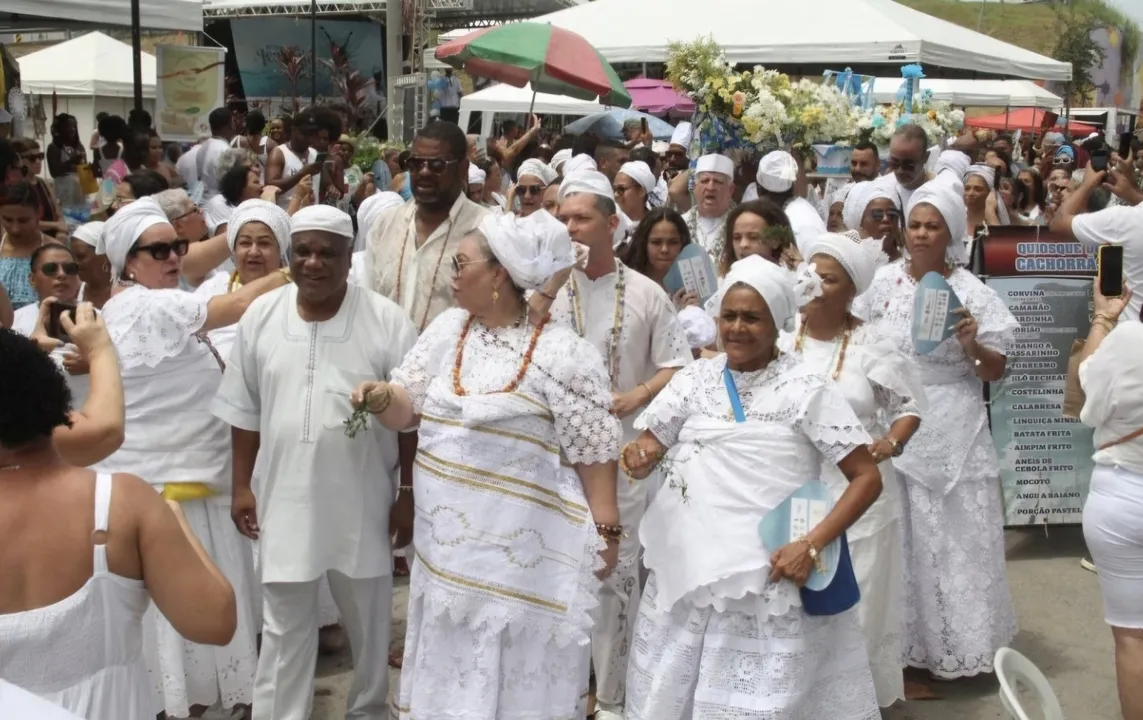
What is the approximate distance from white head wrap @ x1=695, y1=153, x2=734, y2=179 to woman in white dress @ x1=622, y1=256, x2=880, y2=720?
3561 millimetres

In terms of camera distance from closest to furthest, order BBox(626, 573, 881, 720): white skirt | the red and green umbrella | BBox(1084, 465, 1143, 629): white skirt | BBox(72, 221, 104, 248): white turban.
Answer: BBox(626, 573, 881, 720): white skirt, BBox(1084, 465, 1143, 629): white skirt, BBox(72, 221, 104, 248): white turban, the red and green umbrella

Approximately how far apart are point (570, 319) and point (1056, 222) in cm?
326

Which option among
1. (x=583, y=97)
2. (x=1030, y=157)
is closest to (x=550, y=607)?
(x=583, y=97)

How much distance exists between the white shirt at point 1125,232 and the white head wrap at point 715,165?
2132mm

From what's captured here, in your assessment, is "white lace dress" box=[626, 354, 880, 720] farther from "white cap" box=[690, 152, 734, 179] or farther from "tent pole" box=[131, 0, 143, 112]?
"tent pole" box=[131, 0, 143, 112]

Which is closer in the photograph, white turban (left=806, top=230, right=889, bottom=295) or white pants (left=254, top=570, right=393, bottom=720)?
white pants (left=254, top=570, right=393, bottom=720)

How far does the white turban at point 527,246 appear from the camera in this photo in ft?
14.2

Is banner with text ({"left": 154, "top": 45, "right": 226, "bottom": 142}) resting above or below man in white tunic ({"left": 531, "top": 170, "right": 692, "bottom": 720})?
above

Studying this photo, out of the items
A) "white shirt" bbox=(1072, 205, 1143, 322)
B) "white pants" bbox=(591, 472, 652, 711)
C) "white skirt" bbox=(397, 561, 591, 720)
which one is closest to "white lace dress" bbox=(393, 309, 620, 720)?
"white skirt" bbox=(397, 561, 591, 720)

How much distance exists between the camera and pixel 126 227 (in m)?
4.97

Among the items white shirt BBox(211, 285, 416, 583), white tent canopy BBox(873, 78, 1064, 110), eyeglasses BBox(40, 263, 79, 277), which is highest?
white tent canopy BBox(873, 78, 1064, 110)

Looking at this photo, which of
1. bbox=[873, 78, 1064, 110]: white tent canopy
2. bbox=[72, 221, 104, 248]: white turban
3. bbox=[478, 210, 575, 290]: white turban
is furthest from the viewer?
bbox=[873, 78, 1064, 110]: white tent canopy

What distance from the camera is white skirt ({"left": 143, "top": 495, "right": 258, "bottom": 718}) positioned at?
16.4 feet

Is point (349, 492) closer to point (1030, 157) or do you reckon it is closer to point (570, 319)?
point (570, 319)
